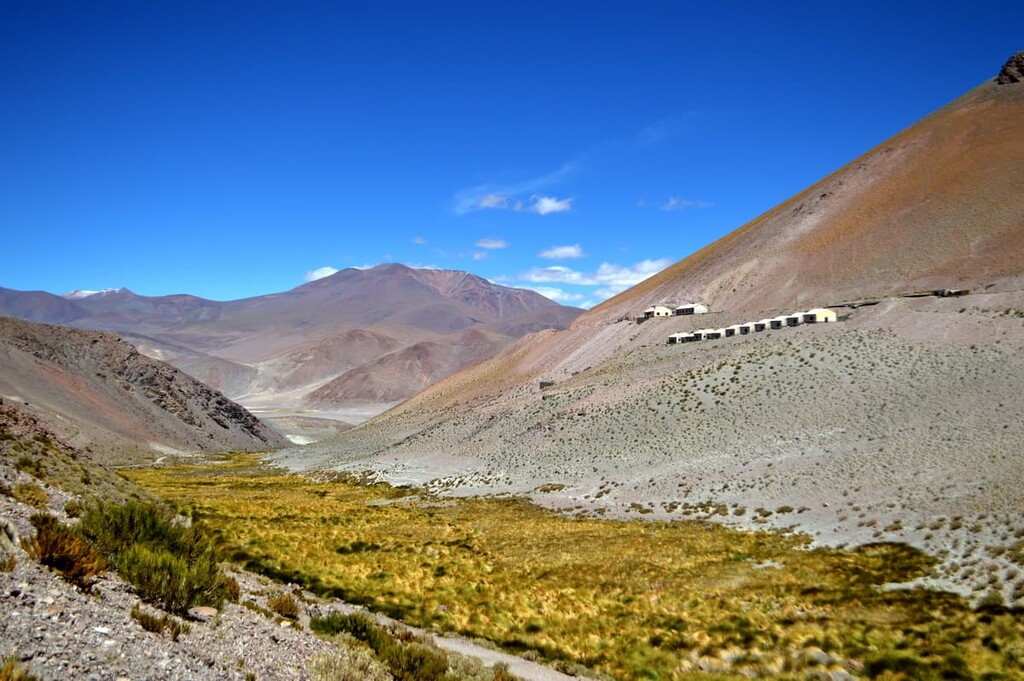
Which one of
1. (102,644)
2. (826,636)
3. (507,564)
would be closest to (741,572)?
(826,636)

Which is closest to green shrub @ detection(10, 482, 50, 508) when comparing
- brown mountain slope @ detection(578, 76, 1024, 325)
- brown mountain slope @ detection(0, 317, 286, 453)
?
brown mountain slope @ detection(0, 317, 286, 453)

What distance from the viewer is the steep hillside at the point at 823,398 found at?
979 inches

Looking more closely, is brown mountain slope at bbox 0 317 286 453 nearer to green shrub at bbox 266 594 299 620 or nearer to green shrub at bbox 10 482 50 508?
green shrub at bbox 10 482 50 508

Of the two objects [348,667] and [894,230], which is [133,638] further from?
[894,230]

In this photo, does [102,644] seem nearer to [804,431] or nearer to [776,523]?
[776,523]

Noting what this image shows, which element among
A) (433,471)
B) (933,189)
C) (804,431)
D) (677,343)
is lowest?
(433,471)

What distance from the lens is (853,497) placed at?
25578mm

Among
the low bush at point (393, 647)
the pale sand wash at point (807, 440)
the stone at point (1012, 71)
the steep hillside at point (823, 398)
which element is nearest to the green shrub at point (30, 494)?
the low bush at point (393, 647)

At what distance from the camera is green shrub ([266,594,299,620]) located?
404 inches

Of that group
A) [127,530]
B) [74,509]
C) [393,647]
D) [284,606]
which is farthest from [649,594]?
[74,509]

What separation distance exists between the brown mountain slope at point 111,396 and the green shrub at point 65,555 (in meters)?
58.3

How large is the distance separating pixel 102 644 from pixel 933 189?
8966 cm

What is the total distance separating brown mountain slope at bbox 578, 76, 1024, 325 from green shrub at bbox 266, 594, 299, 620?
5732 cm

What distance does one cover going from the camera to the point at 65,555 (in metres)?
7.71
